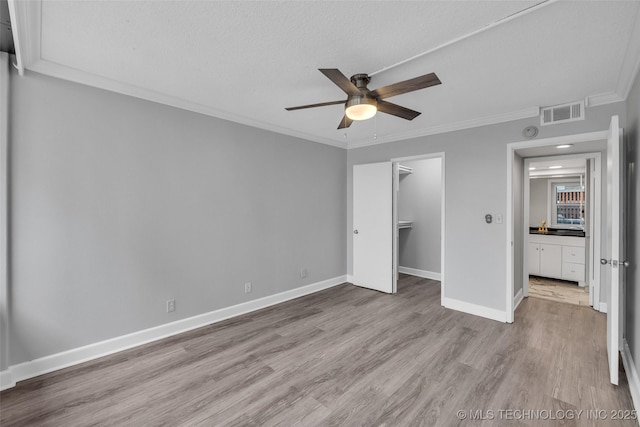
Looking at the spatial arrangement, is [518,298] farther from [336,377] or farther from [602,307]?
[336,377]

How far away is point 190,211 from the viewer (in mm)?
3172

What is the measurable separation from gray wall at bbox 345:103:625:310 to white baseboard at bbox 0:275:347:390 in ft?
8.13

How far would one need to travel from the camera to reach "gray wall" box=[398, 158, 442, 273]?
545 centimetres

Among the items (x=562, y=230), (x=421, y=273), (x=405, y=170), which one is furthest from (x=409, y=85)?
(x=562, y=230)

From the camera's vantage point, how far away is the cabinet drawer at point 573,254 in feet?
15.8

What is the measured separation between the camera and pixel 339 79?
195 centimetres

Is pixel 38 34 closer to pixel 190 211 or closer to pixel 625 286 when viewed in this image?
pixel 190 211

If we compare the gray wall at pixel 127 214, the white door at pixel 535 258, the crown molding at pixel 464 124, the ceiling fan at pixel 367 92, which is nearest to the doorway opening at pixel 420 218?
the crown molding at pixel 464 124

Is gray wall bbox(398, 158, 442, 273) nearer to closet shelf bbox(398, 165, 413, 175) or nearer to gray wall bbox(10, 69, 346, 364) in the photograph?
closet shelf bbox(398, 165, 413, 175)

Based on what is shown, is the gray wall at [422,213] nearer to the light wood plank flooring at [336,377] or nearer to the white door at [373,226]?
the white door at [373,226]

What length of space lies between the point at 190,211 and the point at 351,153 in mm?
3012

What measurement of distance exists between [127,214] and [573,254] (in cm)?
657

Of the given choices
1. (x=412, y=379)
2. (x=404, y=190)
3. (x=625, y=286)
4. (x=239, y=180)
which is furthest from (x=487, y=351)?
(x=404, y=190)

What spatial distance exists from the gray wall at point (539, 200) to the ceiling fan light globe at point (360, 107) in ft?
19.2
